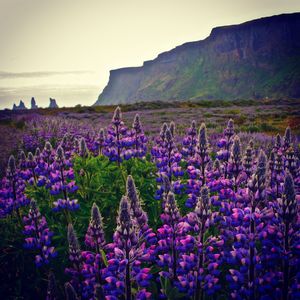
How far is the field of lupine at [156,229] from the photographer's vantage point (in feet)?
9.06

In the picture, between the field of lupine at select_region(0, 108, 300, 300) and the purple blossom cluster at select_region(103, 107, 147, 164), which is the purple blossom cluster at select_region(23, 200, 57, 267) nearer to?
the field of lupine at select_region(0, 108, 300, 300)

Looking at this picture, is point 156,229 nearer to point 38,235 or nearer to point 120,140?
point 38,235

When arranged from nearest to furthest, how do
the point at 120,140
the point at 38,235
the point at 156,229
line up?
1. the point at 38,235
2. the point at 156,229
3. the point at 120,140

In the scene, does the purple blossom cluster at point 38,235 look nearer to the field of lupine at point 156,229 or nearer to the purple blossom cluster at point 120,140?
the field of lupine at point 156,229

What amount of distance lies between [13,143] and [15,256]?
892 centimetres

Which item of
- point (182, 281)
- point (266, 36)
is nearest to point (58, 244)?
point (182, 281)

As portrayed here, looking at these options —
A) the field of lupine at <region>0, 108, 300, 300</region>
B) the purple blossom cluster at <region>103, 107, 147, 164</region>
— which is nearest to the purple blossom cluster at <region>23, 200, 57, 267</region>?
the field of lupine at <region>0, 108, 300, 300</region>

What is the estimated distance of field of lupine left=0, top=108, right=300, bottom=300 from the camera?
2.76 metres

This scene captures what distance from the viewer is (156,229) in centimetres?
453

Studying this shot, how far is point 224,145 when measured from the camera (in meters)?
5.40

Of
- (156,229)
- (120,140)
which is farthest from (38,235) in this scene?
(120,140)

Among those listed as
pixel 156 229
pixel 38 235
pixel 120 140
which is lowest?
pixel 156 229

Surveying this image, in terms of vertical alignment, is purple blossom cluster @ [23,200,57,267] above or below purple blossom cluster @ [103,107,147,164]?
below

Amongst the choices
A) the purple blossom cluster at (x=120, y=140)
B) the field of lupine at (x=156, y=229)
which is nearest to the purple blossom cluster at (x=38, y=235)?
the field of lupine at (x=156, y=229)
